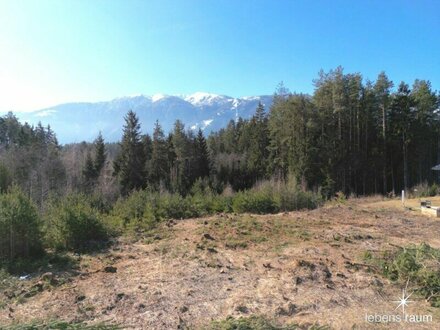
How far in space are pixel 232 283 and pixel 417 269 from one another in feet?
9.65

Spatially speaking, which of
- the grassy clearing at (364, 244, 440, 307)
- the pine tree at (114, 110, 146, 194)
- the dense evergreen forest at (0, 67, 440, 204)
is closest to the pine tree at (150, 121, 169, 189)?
the dense evergreen forest at (0, 67, 440, 204)

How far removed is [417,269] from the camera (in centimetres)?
573

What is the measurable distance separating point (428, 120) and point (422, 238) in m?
32.8

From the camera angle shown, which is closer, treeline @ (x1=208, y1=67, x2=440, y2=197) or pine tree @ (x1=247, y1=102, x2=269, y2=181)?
treeline @ (x1=208, y1=67, x2=440, y2=197)

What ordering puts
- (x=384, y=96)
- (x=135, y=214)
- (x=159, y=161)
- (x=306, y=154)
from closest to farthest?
(x=135, y=214), (x=306, y=154), (x=384, y=96), (x=159, y=161)

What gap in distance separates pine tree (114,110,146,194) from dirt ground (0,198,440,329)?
28.2 metres

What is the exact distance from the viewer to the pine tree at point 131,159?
37219mm

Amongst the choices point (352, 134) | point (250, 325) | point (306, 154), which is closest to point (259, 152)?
point (306, 154)

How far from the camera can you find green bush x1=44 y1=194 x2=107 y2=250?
29.6ft

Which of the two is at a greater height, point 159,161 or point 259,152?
point 259,152

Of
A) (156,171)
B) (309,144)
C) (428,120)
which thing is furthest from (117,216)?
→ (428,120)

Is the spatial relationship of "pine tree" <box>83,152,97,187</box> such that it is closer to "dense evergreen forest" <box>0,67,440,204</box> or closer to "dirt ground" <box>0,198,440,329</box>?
"dense evergreen forest" <box>0,67,440,204</box>

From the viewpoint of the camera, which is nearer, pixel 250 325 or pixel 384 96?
pixel 250 325

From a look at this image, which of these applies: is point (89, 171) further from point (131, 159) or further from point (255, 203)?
point (255, 203)
